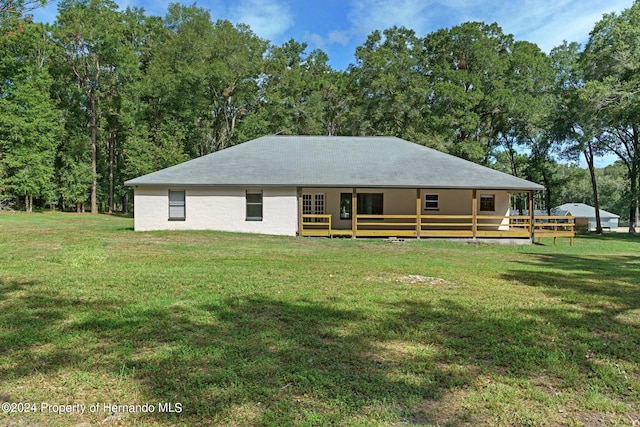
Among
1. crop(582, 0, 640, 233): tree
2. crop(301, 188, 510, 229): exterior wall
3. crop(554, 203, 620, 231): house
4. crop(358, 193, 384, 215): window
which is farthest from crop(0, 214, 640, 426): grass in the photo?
crop(554, 203, 620, 231): house

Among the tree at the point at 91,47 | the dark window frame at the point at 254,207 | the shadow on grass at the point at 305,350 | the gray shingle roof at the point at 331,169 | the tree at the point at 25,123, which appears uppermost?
the tree at the point at 91,47

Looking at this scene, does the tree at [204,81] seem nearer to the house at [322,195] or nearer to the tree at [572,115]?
the house at [322,195]

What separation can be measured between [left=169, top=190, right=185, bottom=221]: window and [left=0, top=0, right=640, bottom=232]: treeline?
54.2ft

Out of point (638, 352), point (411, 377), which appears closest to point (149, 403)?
point (411, 377)

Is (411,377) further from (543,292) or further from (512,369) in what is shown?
(543,292)

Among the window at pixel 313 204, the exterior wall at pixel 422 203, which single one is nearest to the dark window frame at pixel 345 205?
the exterior wall at pixel 422 203

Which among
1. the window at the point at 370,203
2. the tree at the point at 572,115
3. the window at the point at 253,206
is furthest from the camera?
the tree at the point at 572,115

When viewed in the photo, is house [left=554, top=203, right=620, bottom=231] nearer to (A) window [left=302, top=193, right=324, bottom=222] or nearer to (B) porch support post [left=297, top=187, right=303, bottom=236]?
(A) window [left=302, top=193, right=324, bottom=222]

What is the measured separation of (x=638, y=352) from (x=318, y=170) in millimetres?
15107

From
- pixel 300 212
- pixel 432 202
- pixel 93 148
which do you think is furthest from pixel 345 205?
pixel 93 148

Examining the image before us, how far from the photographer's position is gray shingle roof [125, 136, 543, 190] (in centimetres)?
1714

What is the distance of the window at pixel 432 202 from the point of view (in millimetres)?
19862

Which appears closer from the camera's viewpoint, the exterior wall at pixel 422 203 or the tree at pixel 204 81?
the exterior wall at pixel 422 203

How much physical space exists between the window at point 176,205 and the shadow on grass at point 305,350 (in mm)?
11831
